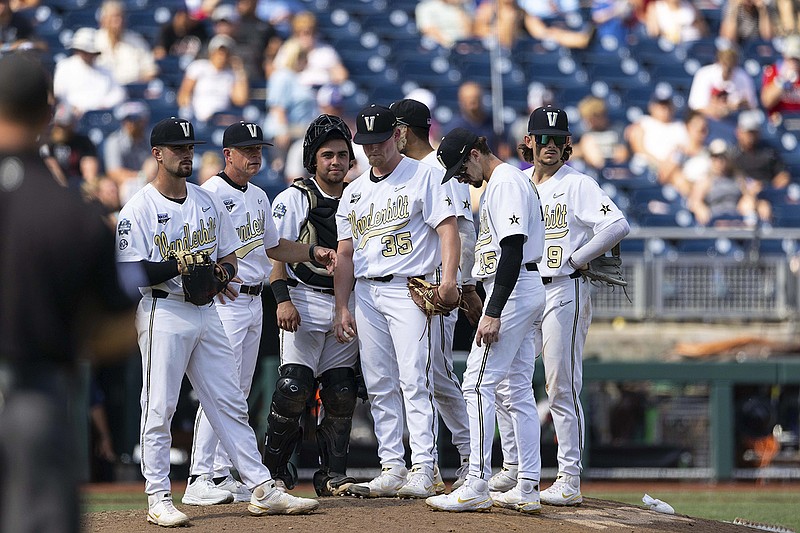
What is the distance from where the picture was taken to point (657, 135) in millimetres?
14062

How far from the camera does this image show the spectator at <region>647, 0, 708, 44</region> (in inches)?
629

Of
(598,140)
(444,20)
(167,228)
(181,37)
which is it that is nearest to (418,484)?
(167,228)

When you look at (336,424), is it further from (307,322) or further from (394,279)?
(394,279)

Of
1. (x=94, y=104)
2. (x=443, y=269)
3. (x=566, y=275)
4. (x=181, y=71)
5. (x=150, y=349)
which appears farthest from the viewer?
(x=181, y=71)

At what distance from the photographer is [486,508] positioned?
237 inches

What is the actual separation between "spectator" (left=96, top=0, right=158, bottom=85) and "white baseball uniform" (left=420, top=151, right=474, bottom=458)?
7.69 meters

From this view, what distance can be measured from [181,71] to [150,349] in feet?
29.5

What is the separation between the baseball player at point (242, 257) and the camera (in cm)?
673

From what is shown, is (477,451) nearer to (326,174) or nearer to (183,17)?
(326,174)

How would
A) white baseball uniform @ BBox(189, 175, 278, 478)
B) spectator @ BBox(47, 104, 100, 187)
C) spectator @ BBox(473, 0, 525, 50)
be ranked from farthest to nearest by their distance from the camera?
spectator @ BBox(473, 0, 525, 50)
spectator @ BBox(47, 104, 100, 187)
white baseball uniform @ BBox(189, 175, 278, 478)

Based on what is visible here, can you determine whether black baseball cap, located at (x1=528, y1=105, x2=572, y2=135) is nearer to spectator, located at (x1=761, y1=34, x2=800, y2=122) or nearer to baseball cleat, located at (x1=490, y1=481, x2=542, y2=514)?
baseball cleat, located at (x1=490, y1=481, x2=542, y2=514)

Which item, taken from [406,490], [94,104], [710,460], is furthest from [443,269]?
[94,104]

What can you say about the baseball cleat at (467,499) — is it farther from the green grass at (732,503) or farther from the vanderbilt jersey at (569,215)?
the green grass at (732,503)

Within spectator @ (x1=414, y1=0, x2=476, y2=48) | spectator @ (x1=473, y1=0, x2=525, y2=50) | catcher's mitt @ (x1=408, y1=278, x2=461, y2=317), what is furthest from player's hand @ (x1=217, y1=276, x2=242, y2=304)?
spectator @ (x1=414, y1=0, x2=476, y2=48)
